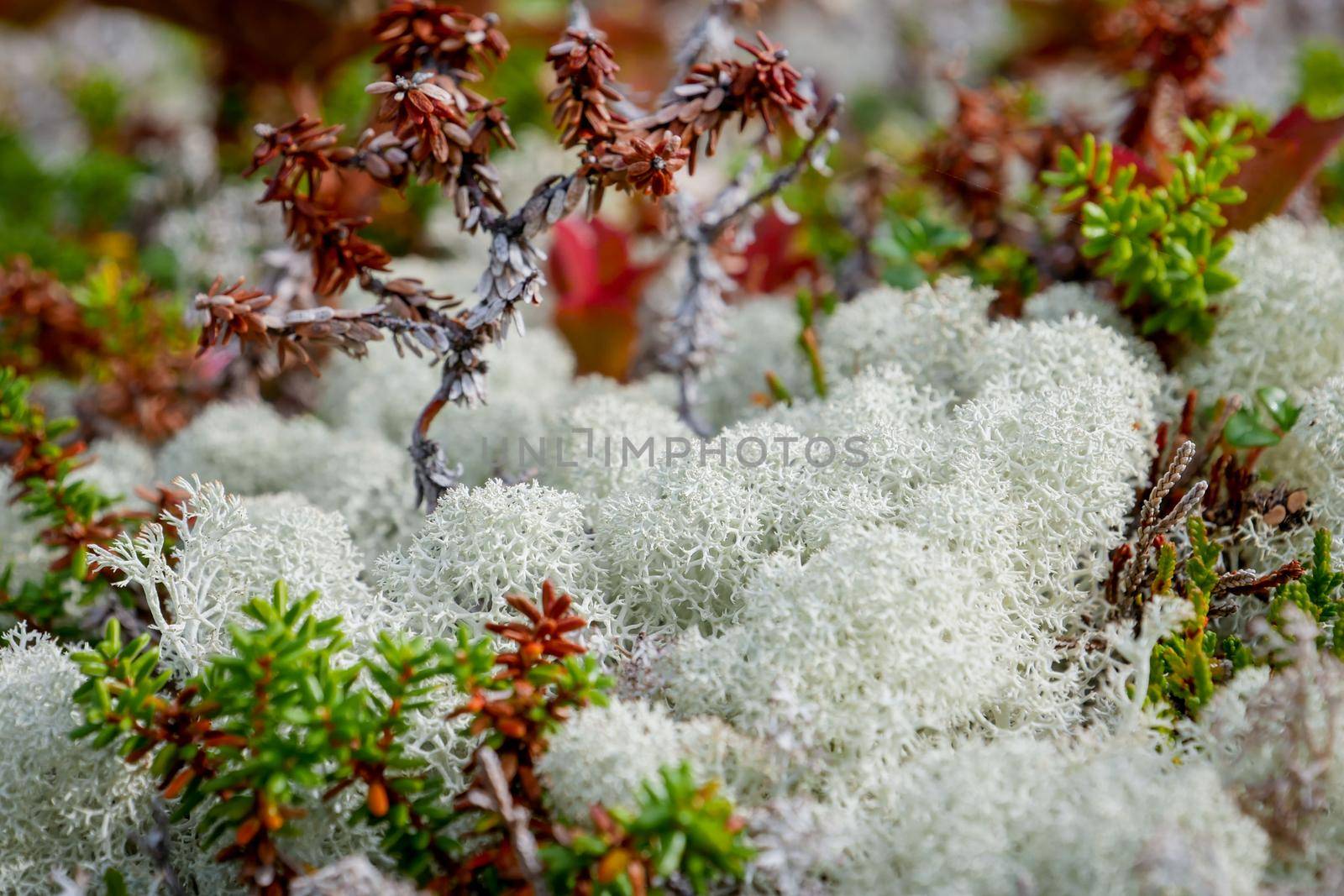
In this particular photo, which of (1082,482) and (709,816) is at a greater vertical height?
(1082,482)

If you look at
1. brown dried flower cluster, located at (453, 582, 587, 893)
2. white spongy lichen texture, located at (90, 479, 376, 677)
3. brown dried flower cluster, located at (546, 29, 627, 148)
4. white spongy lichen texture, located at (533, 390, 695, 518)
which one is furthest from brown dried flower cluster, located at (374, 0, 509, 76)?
brown dried flower cluster, located at (453, 582, 587, 893)

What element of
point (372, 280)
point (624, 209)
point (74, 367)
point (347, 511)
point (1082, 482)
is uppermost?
point (624, 209)

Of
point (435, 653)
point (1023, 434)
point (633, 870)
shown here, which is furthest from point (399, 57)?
point (633, 870)

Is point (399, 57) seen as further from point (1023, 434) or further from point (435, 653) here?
point (1023, 434)

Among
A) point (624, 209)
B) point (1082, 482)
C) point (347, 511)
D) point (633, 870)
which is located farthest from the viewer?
point (624, 209)

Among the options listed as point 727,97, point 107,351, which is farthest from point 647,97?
point 107,351

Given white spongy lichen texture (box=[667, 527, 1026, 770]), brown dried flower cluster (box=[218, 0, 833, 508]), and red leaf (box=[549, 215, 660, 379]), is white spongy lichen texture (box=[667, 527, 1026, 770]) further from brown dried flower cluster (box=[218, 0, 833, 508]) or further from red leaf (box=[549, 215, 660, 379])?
red leaf (box=[549, 215, 660, 379])

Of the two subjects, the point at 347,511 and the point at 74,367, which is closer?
the point at 347,511

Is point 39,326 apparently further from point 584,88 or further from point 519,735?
point 519,735
